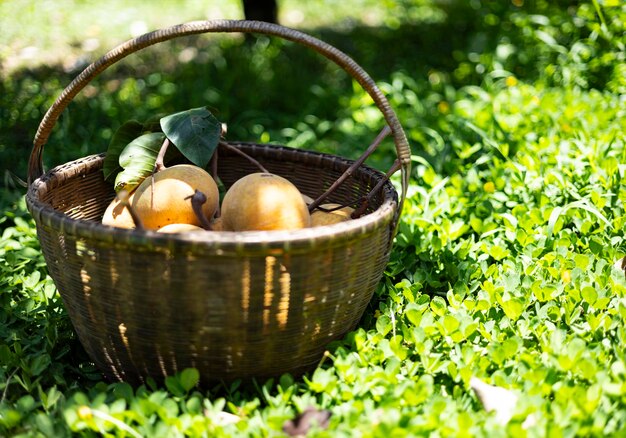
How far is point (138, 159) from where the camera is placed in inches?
86.5

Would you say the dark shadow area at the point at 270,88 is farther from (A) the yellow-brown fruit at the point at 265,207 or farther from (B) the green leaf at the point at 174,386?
(B) the green leaf at the point at 174,386

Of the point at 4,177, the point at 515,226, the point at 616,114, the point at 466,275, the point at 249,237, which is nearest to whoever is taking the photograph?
the point at 249,237

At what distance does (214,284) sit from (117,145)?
0.89 m

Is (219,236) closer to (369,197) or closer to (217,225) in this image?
(217,225)

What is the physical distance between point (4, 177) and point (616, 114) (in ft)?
9.58

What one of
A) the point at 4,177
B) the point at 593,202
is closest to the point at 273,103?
the point at 4,177

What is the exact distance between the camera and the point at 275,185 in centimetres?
190

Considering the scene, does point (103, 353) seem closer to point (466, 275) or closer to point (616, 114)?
point (466, 275)

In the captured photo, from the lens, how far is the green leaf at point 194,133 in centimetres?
219

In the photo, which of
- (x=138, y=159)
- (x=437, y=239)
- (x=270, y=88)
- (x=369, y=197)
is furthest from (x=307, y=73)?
(x=369, y=197)

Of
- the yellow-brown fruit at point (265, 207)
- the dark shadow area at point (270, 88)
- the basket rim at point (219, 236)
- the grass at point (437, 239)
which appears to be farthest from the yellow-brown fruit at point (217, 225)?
the dark shadow area at point (270, 88)

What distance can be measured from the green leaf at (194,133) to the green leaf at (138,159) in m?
0.08

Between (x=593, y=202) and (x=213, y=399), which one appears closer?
(x=213, y=399)

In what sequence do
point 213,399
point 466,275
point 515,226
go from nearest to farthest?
point 213,399 → point 466,275 → point 515,226
